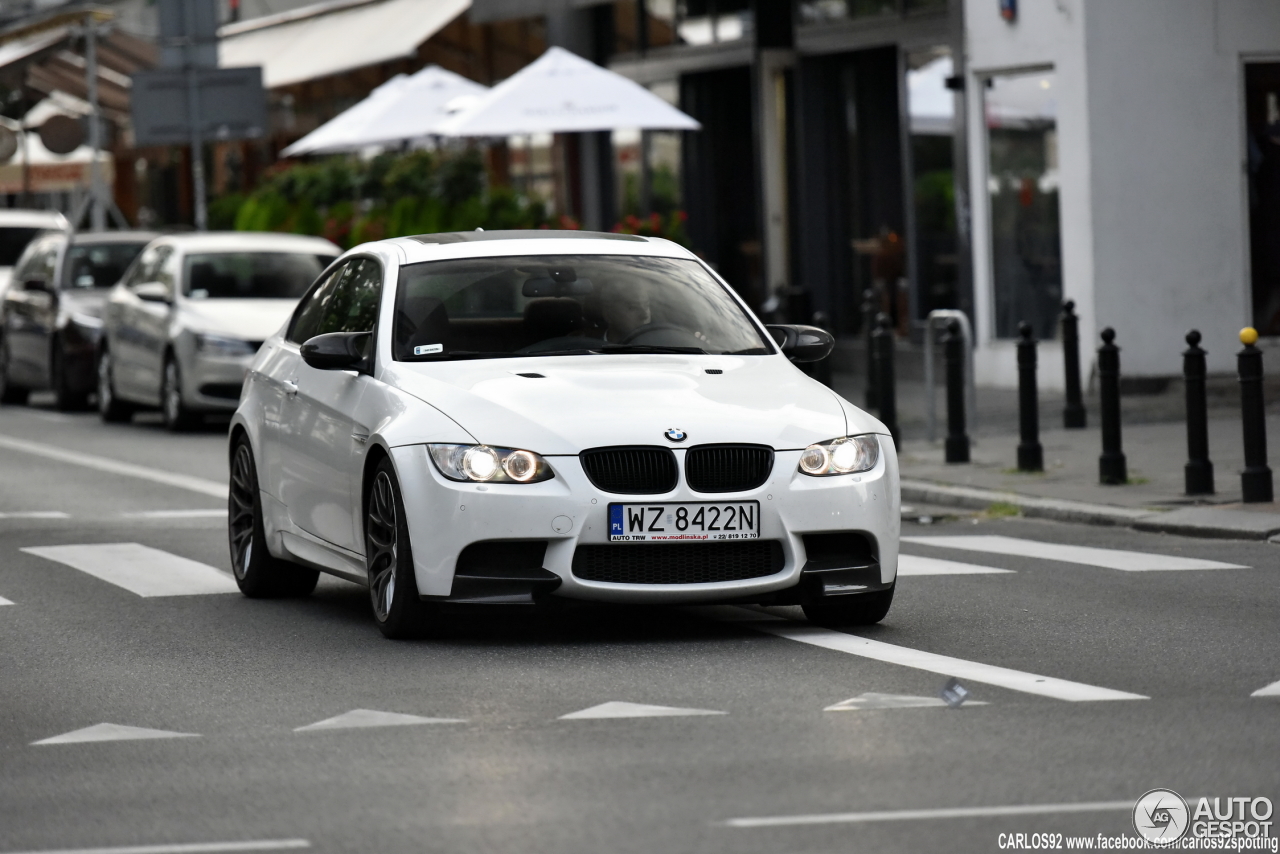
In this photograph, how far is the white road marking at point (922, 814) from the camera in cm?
598

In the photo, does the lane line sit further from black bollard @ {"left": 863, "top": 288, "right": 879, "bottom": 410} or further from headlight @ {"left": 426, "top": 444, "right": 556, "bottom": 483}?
headlight @ {"left": 426, "top": 444, "right": 556, "bottom": 483}

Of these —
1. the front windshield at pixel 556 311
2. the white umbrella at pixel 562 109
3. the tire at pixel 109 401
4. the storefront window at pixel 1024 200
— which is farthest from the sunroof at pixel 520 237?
the tire at pixel 109 401

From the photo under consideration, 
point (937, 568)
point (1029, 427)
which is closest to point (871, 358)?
point (1029, 427)

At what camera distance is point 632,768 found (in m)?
6.69

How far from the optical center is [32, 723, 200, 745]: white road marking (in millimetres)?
7379

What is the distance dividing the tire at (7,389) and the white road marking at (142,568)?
14.1 m

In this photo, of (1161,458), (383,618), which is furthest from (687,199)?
(383,618)

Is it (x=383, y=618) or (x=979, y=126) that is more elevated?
(x=979, y=126)

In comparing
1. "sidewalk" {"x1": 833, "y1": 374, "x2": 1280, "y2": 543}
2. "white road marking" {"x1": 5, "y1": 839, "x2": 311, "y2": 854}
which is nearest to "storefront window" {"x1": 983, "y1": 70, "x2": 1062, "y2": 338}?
"sidewalk" {"x1": 833, "y1": 374, "x2": 1280, "y2": 543}

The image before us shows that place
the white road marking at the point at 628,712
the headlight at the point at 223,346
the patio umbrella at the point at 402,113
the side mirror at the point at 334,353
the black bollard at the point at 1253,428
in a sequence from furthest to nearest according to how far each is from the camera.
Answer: the patio umbrella at the point at 402,113
the headlight at the point at 223,346
the black bollard at the point at 1253,428
the side mirror at the point at 334,353
the white road marking at the point at 628,712

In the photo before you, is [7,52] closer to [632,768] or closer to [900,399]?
[900,399]

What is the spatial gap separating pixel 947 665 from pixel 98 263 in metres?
18.2

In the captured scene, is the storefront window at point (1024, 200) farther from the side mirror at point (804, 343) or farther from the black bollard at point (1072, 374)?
the side mirror at point (804, 343)

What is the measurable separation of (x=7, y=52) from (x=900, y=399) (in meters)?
26.3
